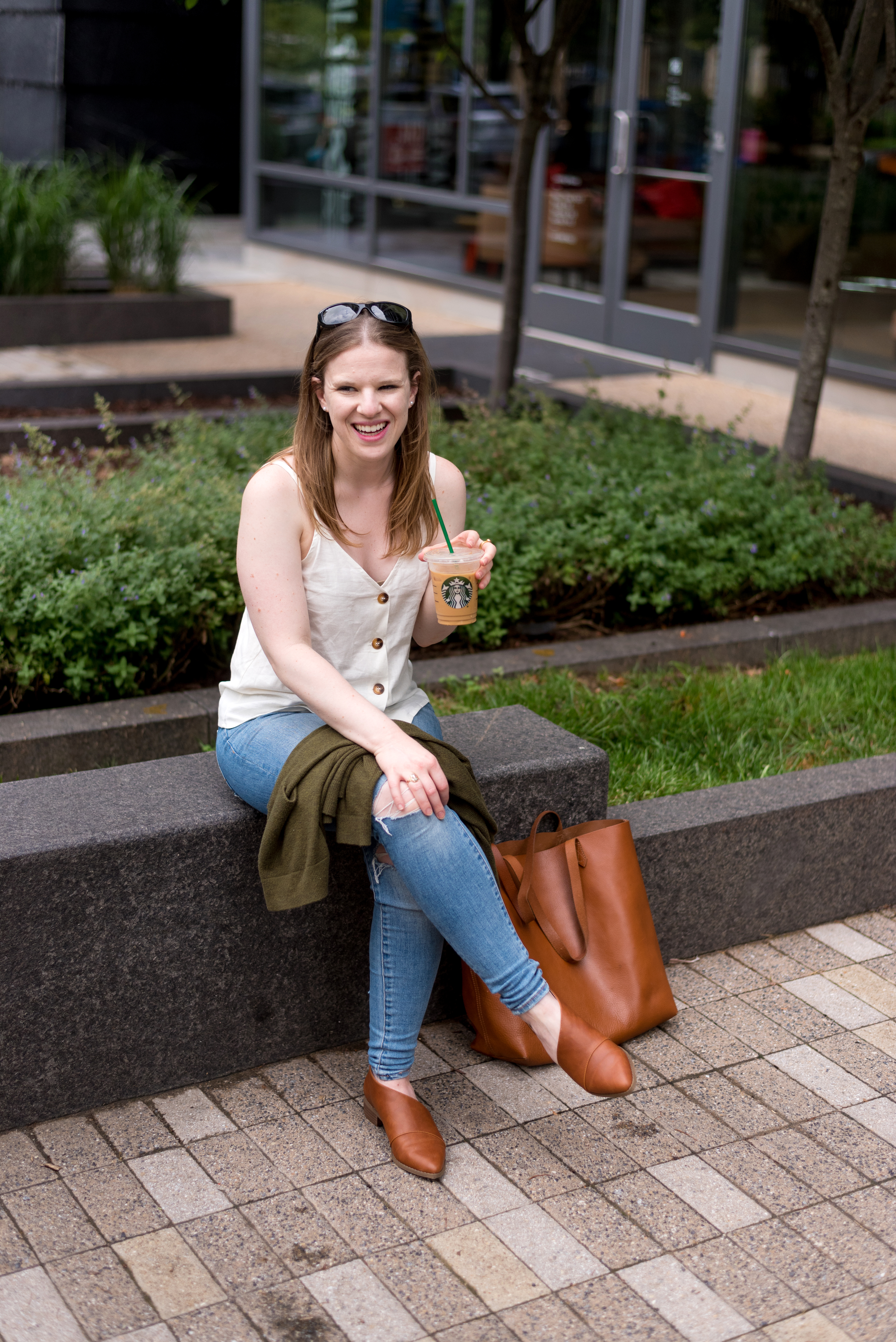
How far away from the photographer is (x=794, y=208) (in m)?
9.66

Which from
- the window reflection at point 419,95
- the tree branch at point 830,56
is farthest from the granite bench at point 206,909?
the window reflection at point 419,95

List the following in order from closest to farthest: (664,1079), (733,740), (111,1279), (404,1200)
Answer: (111,1279), (404,1200), (664,1079), (733,740)

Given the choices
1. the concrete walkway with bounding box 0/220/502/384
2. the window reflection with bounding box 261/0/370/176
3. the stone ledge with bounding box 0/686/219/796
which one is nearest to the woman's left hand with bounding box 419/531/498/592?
the stone ledge with bounding box 0/686/219/796

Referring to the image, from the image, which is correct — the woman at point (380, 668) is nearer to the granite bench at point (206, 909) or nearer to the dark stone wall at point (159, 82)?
the granite bench at point (206, 909)

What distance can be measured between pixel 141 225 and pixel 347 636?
887cm

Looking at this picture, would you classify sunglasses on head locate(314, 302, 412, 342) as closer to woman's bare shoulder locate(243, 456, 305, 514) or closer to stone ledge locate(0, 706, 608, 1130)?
woman's bare shoulder locate(243, 456, 305, 514)

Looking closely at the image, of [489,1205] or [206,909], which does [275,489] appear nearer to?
[206,909]

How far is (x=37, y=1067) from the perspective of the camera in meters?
2.68

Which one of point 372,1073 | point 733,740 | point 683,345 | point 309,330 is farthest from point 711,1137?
point 309,330

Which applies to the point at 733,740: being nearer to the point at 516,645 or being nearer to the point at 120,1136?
the point at 516,645

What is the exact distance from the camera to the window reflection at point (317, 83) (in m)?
13.6

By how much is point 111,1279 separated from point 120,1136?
15.6 inches

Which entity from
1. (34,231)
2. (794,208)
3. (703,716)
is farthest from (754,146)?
(703,716)

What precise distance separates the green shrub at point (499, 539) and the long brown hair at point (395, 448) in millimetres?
1248
